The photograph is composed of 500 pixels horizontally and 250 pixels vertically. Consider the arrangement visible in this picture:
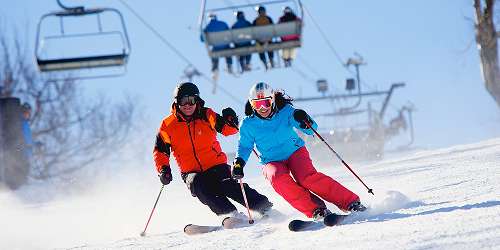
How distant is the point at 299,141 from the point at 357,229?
164cm

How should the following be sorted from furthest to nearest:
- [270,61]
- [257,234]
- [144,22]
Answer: [144,22], [270,61], [257,234]

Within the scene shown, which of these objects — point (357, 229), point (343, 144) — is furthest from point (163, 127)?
point (343, 144)

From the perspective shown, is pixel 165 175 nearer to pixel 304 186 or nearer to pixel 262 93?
pixel 262 93

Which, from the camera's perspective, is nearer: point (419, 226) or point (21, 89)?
point (419, 226)

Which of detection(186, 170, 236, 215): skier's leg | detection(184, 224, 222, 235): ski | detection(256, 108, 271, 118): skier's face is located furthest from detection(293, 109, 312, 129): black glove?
detection(184, 224, 222, 235): ski

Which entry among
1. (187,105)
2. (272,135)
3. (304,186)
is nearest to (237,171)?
(272,135)

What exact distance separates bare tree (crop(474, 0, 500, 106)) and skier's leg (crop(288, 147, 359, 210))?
426 inches

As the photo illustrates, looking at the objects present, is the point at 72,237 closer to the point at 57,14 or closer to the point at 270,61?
the point at 57,14

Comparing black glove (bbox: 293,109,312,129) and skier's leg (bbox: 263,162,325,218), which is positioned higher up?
black glove (bbox: 293,109,312,129)

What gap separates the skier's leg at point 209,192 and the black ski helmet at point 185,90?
2.32 ft

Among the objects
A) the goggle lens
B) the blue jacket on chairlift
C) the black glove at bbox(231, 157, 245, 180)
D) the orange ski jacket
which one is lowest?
the black glove at bbox(231, 157, 245, 180)

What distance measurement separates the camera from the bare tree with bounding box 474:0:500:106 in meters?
15.2

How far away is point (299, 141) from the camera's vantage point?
5.74m

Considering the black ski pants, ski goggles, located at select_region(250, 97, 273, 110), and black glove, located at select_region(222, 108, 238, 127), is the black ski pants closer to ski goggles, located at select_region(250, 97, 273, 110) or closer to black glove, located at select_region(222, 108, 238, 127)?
black glove, located at select_region(222, 108, 238, 127)
